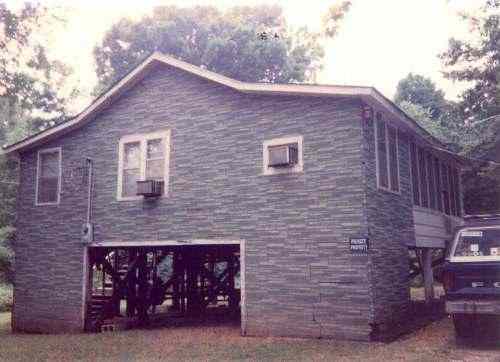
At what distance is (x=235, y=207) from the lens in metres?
13.0

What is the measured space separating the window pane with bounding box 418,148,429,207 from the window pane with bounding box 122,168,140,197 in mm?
8936

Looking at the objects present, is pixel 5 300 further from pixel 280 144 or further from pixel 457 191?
pixel 457 191

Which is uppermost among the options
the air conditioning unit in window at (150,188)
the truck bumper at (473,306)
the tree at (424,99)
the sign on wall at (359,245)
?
the tree at (424,99)

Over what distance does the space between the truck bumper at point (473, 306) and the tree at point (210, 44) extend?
92.4 ft

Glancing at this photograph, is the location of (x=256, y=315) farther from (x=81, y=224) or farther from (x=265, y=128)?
(x=81, y=224)

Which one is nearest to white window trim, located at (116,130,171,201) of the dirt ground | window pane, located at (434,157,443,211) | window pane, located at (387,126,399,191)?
the dirt ground

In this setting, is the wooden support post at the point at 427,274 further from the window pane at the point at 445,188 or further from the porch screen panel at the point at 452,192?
the porch screen panel at the point at 452,192

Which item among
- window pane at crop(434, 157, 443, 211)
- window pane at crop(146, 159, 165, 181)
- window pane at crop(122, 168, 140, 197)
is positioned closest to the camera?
window pane at crop(146, 159, 165, 181)

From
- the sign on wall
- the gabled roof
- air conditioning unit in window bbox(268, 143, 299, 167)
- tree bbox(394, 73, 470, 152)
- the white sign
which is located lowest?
the sign on wall

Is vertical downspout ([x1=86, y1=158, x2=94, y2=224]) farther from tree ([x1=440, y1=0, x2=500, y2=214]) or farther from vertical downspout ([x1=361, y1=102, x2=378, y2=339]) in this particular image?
tree ([x1=440, y1=0, x2=500, y2=214])

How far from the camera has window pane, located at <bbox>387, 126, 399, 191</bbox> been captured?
13773mm

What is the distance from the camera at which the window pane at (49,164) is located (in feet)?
54.1

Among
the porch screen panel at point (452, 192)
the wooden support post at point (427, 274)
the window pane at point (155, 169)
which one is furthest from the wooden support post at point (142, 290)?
the porch screen panel at point (452, 192)

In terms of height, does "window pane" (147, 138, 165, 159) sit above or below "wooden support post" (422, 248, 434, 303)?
above
